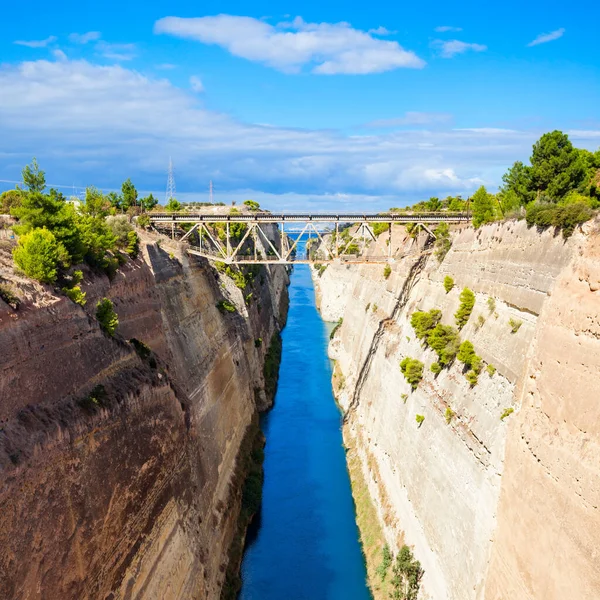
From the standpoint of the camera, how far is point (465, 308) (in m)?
23.5

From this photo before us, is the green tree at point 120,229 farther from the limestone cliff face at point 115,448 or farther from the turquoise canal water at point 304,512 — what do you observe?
the turquoise canal water at point 304,512

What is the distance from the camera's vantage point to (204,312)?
98.5 feet

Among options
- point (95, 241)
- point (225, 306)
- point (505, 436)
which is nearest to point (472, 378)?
point (505, 436)

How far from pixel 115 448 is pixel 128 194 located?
27.1 metres


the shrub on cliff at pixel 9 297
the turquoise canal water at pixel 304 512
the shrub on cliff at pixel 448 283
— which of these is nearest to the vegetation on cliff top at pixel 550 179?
the shrub on cliff at pixel 448 283

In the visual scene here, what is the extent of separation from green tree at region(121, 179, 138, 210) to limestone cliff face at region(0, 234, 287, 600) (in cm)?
1354

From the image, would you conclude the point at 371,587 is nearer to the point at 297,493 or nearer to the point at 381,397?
the point at 297,493

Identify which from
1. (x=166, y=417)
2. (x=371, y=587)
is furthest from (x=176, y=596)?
(x=371, y=587)

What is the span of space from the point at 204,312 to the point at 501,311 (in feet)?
51.8

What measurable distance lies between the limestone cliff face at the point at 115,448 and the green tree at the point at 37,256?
446 millimetres

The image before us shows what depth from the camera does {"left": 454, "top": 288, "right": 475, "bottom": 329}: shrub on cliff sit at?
23406 millimetres

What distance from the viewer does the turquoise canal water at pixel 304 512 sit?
23391 mm

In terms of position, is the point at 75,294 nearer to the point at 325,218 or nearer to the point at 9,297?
the point at 9,297

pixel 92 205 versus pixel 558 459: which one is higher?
pixel 92 205
